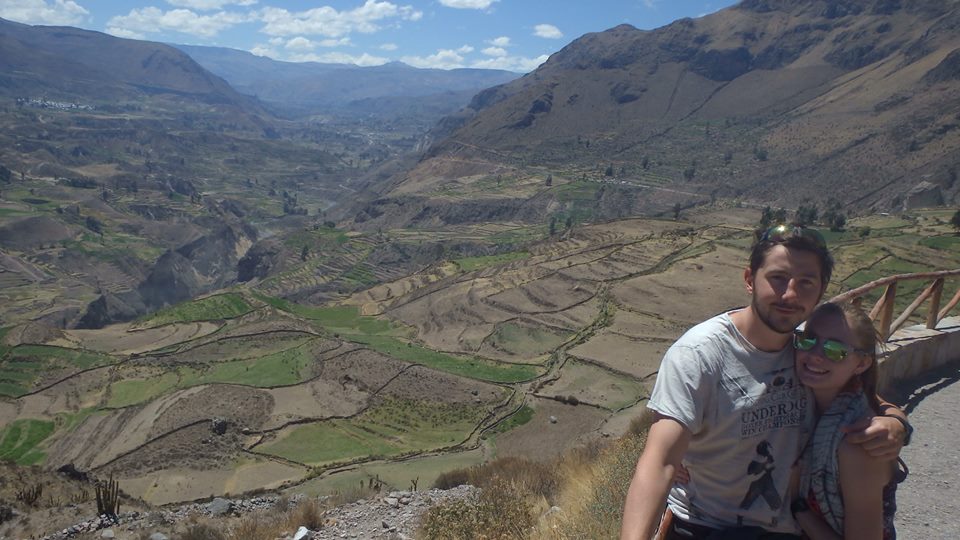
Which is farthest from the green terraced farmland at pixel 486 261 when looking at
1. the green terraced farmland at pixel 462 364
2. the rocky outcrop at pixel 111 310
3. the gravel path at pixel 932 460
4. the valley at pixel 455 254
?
the gravel path at pixel 932 460

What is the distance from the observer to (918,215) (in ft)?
158

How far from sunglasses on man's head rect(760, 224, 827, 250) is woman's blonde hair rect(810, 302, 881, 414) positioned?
0.33 meters

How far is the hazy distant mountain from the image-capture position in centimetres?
7762

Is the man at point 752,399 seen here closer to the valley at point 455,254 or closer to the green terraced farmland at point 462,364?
the valley at point 455,254

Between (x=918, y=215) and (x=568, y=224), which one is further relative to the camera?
(x=568, y=224)

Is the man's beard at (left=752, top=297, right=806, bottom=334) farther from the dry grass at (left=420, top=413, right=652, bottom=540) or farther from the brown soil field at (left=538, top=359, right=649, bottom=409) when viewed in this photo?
the brown soil field at (left=538, top=359, right=649, bottom=409)

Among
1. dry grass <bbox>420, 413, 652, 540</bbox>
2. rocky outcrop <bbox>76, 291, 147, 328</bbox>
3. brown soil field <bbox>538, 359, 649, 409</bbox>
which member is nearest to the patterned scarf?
dry grass <bbox>420, 413, 652, 540</bbox>

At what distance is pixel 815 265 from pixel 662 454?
1.17m

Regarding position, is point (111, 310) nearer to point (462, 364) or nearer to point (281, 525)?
point (462, 364)

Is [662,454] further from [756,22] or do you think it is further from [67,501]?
[756,22]

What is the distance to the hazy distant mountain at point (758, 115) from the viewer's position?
77625 mm

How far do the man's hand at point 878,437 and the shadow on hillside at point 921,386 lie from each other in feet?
15.0

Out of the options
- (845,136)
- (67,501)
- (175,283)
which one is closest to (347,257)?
(175,283)

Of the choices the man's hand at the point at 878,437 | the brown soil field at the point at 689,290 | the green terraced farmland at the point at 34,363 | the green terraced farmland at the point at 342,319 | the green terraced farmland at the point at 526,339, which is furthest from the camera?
the green terraced farmland at the point at 342,319
